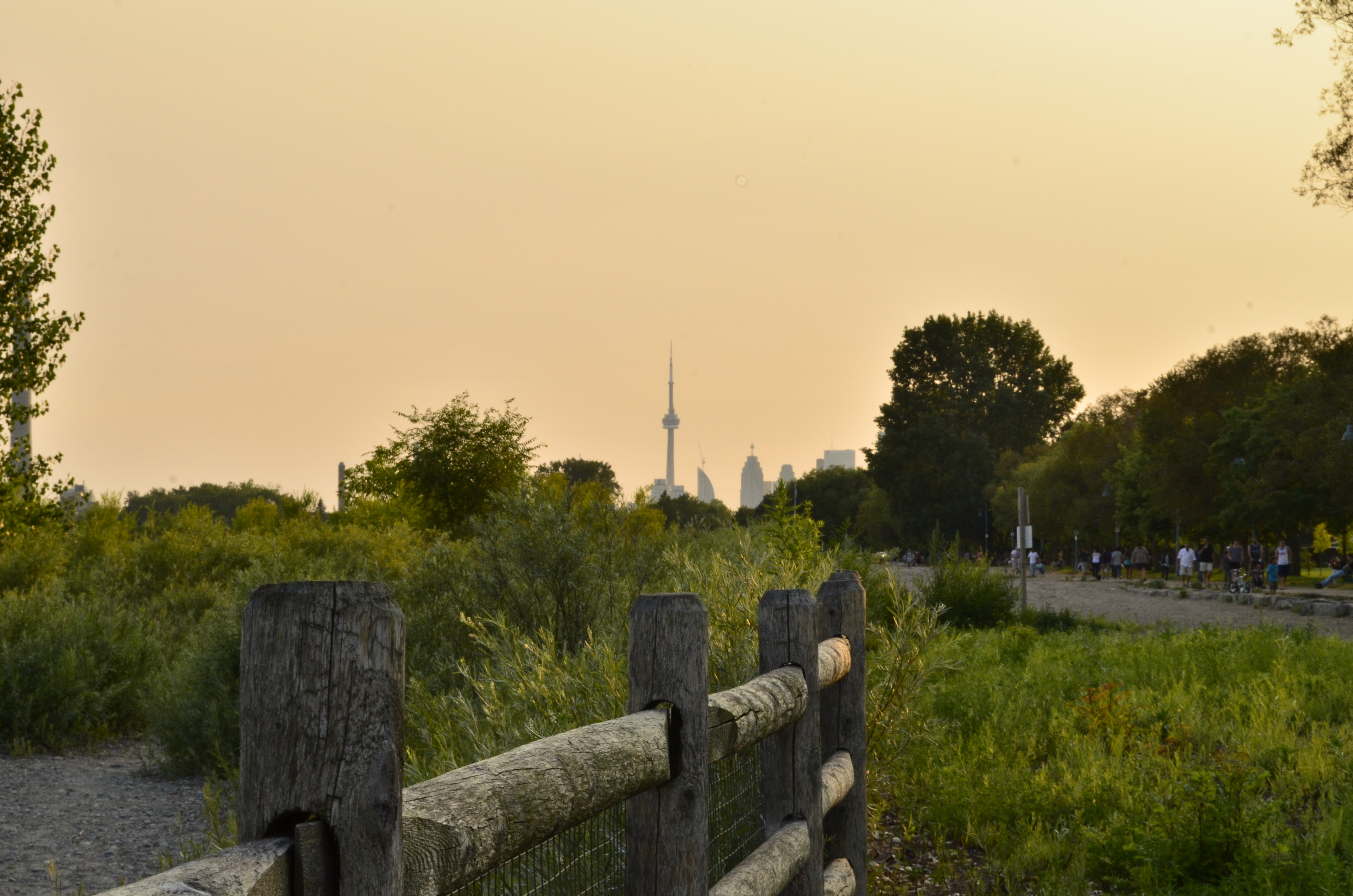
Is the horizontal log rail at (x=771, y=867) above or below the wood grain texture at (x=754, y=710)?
below

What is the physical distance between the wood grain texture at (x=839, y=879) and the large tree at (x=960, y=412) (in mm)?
61438

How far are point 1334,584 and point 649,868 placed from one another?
36.2 m

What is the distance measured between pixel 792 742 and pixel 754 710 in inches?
28.7

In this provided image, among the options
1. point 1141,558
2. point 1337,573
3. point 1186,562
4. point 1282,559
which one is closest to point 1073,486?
point 1141,558

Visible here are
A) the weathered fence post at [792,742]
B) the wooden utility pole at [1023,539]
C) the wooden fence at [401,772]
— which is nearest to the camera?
the wooden fence at [401,772]

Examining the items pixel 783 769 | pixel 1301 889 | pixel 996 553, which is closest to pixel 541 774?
pixel 783 769

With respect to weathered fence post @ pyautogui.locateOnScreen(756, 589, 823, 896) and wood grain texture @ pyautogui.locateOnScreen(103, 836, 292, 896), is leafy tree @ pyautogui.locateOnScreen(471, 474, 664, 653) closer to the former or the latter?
weathered fence post @ pyautogui.locateOnScreen(756, 589, 823, 896)

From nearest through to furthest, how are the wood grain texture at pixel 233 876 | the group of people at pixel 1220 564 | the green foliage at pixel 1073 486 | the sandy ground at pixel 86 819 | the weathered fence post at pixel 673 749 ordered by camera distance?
the wood grain texture at pixel 233 876, the weathered fence post at pixel 673 749, the sandy ground at pixel 86 819, the group of people at pixel 1220 564, the green foliage at pixel 1073 486

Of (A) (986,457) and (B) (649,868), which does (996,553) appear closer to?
(A) (986,457)

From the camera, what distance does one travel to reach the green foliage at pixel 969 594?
1711cm

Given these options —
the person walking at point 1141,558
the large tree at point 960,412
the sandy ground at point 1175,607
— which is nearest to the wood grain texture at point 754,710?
the sandy ground at point 1175,607

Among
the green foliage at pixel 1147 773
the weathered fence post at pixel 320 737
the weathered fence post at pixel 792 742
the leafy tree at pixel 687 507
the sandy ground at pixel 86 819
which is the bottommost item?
the sandy ground at pixel 86 819

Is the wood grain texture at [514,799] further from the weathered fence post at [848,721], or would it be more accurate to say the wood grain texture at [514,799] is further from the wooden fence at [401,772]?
the weathered fence post at [848,721]

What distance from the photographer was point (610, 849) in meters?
3.58
